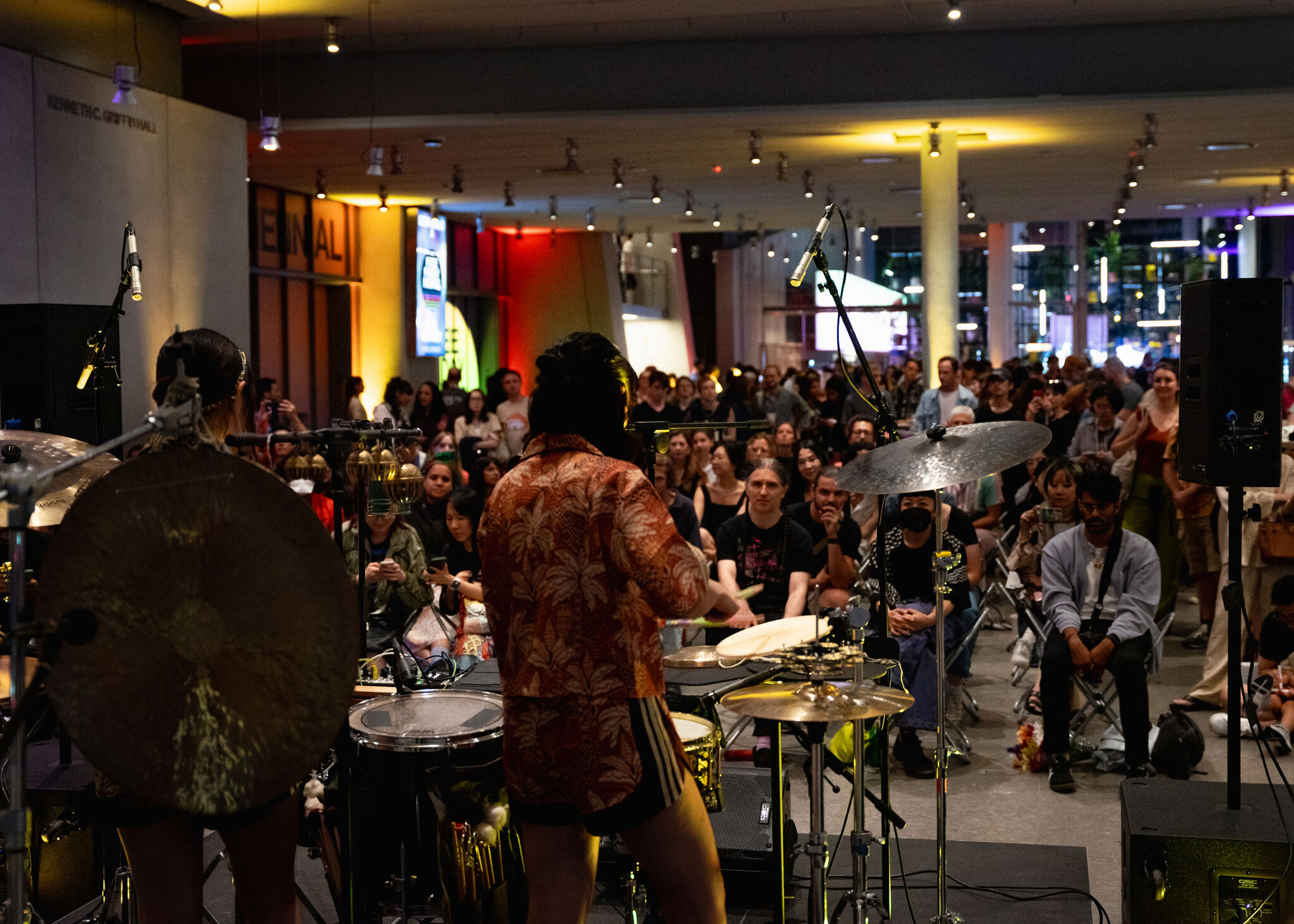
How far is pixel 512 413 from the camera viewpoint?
35.9 feet

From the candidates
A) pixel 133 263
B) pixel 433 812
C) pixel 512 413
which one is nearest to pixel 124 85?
pixel 512 413

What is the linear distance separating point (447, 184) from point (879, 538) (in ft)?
37.9

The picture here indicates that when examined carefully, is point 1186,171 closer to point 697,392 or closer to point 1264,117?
point 1264,117

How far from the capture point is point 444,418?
39.7 ft

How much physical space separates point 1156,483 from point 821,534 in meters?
2.14

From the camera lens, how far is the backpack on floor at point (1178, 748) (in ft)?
16.0

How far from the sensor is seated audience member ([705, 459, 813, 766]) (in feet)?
17.7

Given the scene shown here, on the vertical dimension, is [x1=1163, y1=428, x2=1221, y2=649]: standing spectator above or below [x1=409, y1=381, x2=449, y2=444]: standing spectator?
below

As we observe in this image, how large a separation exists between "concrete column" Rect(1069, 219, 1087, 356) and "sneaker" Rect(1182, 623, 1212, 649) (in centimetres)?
2318

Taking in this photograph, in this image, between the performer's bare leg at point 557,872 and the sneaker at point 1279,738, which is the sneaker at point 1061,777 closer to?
the sneaker at point 1279,738

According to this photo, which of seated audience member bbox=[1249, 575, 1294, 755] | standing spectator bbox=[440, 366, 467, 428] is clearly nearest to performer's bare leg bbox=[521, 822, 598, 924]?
seated audience member bbox=[1249, 575, 1294, 755]

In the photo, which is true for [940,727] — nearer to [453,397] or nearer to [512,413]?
[512,413]

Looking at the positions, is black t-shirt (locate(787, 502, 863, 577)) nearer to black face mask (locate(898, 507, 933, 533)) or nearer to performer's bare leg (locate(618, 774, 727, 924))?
black face mask (locate(898, 507, 933, 533))

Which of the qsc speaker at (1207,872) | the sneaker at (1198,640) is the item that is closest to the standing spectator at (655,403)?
the sneaker at (1198,640)
